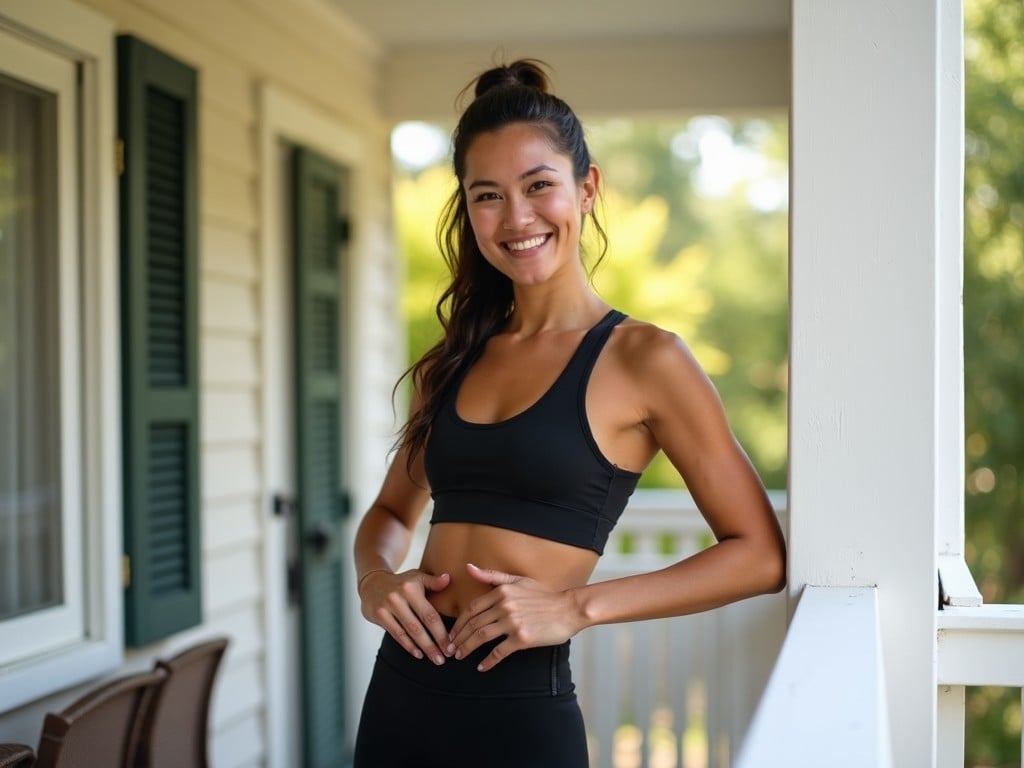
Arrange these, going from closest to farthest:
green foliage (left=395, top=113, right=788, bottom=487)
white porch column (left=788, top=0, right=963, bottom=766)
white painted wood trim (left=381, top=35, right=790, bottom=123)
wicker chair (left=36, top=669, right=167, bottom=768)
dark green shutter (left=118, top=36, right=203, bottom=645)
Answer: white porch column (left=788, top=0, right=963, bottom=766) < wicker chair (left=36, top=669, right=167, bottom=768) < dark green shutter (left=118, top=36, right=203, bottom=645) < white painted wood trim (left=381, top=35, right=790, bottom=123) < green foliage (left=395, top=113, right=788, bottom=487)

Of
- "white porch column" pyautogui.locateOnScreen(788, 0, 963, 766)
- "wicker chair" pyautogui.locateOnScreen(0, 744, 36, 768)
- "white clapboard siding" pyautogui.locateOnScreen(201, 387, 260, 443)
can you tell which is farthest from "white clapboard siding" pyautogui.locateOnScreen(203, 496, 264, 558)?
"white porch column" pyautogui.locateOnScreen(788, 0, 963, 766)

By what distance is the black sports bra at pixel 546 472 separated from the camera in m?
1.79

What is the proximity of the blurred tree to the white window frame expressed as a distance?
7110 millimetres

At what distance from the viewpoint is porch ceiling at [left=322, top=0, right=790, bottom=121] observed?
4.71 meters

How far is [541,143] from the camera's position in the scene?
191 cm

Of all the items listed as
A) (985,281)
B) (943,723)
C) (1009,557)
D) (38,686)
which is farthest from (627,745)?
(943,723)

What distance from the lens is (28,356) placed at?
2928 mm

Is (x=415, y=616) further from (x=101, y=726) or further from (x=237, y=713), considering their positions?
(x=237, y=713)

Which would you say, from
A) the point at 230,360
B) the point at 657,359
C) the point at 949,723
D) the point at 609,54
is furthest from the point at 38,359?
the point at 609,54

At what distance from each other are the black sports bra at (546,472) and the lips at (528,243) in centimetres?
16

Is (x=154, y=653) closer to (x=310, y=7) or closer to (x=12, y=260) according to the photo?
(x=12, y=260)

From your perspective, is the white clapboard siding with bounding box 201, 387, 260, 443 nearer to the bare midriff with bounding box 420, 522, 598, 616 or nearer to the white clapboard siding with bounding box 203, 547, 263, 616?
the white clapboard siding with bounding box 203, 547, 263, 616

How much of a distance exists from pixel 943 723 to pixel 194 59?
2.81m

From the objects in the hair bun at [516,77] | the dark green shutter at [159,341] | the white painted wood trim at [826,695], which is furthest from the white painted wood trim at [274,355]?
the white painted wood trim at [826,695]
